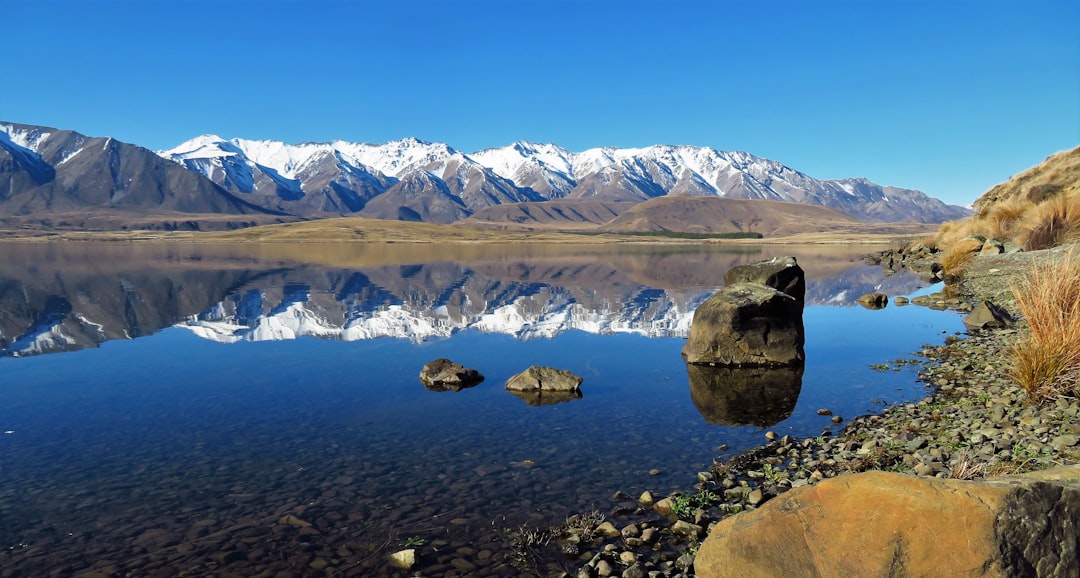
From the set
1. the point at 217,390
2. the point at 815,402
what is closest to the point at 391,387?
the point at 217,390

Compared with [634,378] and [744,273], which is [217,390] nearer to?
[634,378]

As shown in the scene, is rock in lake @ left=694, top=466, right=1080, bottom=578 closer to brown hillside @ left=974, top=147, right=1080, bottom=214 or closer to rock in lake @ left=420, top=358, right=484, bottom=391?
rock in lake @ left=420, top=358, right=484, bottom=391

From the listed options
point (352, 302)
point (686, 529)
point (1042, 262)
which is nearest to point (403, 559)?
point (686, 529)

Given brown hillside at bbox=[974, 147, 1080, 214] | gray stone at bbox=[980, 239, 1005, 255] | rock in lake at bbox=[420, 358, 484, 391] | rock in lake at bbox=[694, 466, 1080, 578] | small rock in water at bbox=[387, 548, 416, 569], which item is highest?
brown hillside at bbox=[974, 147, 1080, 214]

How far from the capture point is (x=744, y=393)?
19141 mm

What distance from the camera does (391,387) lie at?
20.7 meters

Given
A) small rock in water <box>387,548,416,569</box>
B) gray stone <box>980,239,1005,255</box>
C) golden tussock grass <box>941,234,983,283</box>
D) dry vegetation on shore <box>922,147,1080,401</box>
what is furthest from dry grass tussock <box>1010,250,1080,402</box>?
golden tussock grass <box>941,234,983,283</box>

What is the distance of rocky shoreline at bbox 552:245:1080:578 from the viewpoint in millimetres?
9555

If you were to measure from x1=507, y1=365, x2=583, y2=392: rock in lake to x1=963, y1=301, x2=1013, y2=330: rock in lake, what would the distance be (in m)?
18.0

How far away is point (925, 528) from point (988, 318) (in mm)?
24679

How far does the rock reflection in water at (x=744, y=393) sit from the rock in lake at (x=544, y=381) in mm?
3761

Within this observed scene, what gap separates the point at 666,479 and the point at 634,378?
934 centimetres

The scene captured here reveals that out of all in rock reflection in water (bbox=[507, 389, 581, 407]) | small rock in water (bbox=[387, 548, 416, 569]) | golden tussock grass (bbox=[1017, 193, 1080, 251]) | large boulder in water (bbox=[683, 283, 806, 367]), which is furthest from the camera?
golden tussock grass (bbox=[1017, 193, 1080, 251])

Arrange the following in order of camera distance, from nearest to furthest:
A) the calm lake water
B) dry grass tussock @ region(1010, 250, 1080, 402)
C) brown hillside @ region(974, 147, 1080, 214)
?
the calm lake water → dry grass tussock @ region(1010, 250, 1080, 402) → brown hillside @ region(974, 147, 1080, 214)
